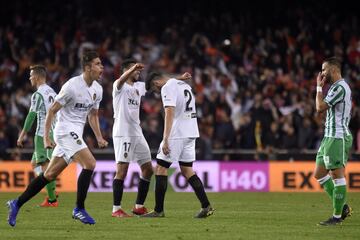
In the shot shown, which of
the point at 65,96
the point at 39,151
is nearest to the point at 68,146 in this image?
the point at 65,96

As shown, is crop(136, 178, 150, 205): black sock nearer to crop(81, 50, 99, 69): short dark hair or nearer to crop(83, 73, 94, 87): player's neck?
crop(83, 73, 94, 87): player's neck

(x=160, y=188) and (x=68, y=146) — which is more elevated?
(x=68, y=146)

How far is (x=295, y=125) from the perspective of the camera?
28031 millimetres

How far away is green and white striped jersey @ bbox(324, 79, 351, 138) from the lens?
553 inches

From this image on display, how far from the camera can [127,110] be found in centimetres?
1597

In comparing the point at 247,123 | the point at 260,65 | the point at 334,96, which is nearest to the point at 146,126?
the point at 247,123

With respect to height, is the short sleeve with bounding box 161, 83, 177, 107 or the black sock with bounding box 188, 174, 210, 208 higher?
the short sleeve with bounding box 161, 83, 177, 107

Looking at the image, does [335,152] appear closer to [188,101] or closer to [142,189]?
[188,101]

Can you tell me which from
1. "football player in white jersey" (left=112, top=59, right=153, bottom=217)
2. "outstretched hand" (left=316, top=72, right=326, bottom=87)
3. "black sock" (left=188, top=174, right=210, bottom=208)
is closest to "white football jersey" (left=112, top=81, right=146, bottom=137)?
"football player in white jersey" (left=112, top=59, right=153, bottom=217)

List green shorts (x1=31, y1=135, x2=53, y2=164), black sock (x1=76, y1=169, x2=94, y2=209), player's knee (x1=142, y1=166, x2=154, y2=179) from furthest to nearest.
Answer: green shorts (x1=31, y1=135, x2=53, y2=164) → player's knee (x1=142, y1=166, x2=154, y2=179) → black sock (x1=76, y1=169, x2=94, y2=209)

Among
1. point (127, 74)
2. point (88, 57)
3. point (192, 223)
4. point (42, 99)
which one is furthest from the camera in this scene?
point (42, 99)

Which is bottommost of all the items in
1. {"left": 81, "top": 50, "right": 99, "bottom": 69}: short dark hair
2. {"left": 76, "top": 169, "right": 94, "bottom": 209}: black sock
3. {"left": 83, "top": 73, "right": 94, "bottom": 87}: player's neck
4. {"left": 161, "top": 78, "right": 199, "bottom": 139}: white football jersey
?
{"left": 76, "top": 169, "right": 94, "bottom": 209}: black sock

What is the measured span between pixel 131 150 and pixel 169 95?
4.60 ft

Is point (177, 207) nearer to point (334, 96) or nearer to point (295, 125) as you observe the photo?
point (334, 96)
